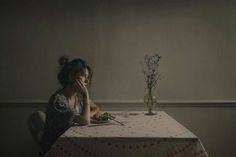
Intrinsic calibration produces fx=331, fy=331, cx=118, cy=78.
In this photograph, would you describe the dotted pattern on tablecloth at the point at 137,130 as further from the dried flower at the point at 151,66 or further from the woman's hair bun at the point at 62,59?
the woman's hair bun at the point at 62,59

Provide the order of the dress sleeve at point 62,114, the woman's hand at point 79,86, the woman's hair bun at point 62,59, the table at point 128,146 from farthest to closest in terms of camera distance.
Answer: the woman's hair bun at point 62,59
the woman's hand at point 79,86
the dress sleeve at point 62,114
the table at point 128,146

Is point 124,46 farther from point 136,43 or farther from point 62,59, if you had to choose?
point 62,59

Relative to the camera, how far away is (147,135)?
75.1 inches

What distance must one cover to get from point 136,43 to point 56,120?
4.79ft

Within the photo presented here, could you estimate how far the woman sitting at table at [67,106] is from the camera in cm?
228

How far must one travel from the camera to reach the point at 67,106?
2.35 metres

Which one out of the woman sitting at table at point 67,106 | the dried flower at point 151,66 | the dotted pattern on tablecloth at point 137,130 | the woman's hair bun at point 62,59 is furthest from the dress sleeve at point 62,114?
the dried flower at point 151,66

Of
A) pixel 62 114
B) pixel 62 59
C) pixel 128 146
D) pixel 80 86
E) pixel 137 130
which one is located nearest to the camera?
pixel 128 146

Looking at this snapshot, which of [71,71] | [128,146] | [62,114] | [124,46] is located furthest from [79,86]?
[124,46]

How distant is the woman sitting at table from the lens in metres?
2.28

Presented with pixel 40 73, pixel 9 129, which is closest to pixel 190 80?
pixel 40 73

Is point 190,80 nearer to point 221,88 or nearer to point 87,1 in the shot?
point 221,88

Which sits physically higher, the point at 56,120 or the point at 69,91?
the point at 69,91

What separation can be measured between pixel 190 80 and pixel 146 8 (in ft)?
2.88
